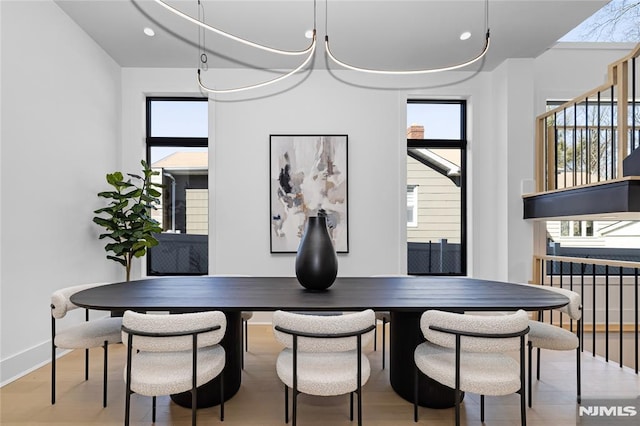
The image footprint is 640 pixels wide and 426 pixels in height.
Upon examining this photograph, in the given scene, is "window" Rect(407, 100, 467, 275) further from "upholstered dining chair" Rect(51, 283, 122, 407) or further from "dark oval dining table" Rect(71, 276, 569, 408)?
"upholstered dining chair" Rect(51, 283, 122, 407)

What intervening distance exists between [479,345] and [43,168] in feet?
11.9

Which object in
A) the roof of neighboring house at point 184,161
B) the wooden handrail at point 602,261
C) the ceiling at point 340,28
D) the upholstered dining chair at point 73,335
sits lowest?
the upholstered dining chair at point 73,335

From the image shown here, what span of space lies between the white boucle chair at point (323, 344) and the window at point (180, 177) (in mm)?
3034

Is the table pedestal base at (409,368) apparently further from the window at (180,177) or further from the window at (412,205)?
the window at (180,177)

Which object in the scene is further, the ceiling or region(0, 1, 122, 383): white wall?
the ceiling

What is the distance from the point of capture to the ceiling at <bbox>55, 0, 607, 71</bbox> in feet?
10.2

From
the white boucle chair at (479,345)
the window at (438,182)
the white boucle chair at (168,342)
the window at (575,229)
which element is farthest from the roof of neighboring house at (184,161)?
the window at (575,229)

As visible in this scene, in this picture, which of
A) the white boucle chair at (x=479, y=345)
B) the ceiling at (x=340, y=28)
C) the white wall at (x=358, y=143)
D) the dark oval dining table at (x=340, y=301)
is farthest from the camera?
the white wall at (x=358, y=143)

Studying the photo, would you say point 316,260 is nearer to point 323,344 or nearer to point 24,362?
point 323,344

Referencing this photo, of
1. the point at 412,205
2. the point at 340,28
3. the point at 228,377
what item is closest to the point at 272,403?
the point at 228,377

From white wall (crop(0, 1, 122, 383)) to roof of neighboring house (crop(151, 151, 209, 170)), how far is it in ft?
2.68

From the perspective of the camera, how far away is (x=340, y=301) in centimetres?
203

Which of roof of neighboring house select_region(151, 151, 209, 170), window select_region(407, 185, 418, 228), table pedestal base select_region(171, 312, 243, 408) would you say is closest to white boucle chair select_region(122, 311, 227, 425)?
table pedestal base select_region(171, 312, 243, 408)

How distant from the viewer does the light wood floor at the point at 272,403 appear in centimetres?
208
